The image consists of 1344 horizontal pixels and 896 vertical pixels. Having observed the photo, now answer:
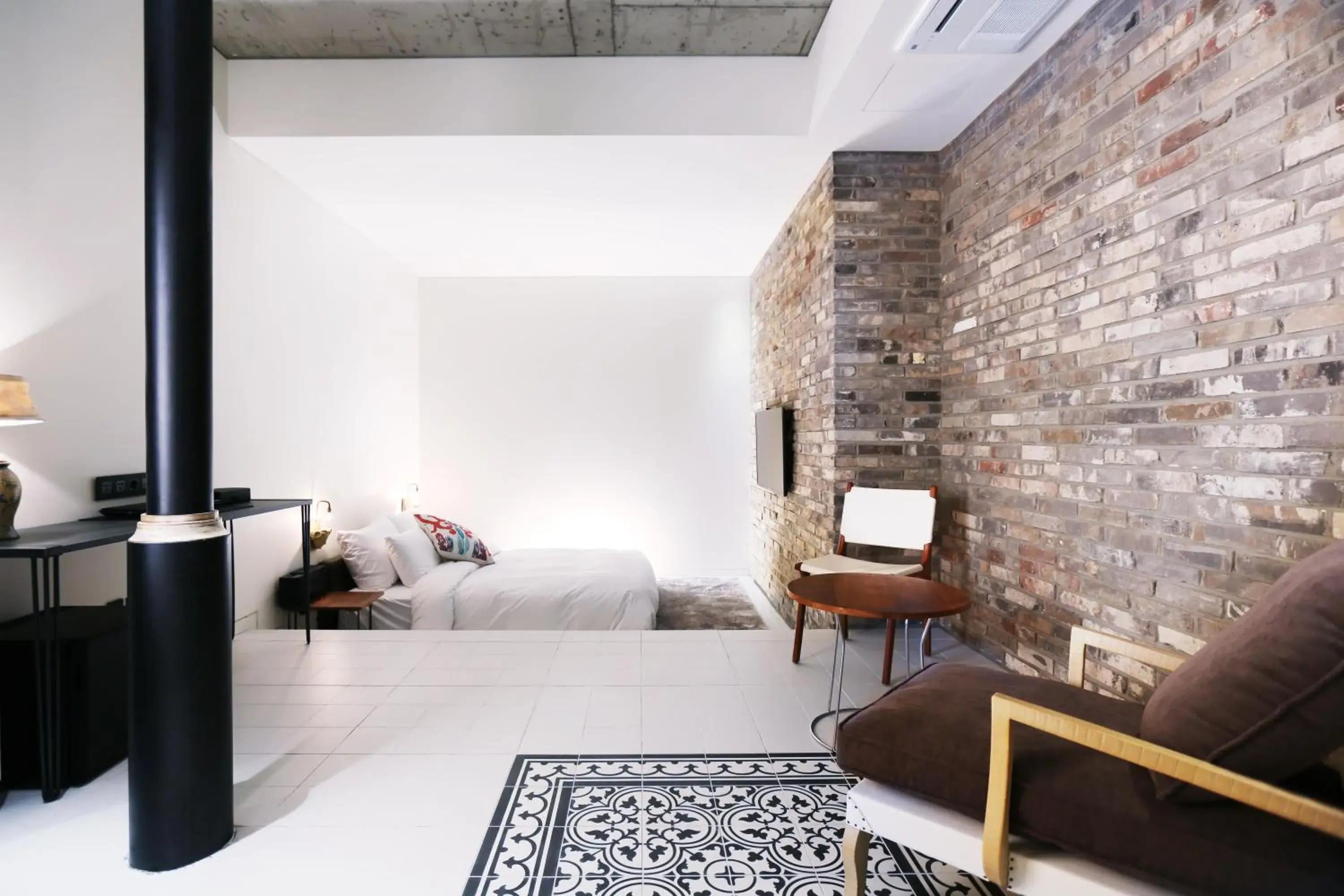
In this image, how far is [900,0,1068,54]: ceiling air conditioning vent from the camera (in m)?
2.28

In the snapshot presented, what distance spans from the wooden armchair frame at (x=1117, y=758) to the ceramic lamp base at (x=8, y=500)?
114 inches

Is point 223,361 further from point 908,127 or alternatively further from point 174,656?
point 908,127

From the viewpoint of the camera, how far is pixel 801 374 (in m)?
4.40

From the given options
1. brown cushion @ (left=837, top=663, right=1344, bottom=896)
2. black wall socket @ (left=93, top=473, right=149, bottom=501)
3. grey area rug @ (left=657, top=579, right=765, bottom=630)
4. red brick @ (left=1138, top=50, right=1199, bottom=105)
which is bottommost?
grey area rug @ (left=657, top=579, right=765, bottom=630)

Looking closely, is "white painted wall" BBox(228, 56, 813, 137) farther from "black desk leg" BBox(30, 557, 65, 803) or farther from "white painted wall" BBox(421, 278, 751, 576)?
"white painted wall" BBox(421, 278, 751, 576)

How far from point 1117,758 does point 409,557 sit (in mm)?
4177

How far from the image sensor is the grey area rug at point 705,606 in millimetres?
4926

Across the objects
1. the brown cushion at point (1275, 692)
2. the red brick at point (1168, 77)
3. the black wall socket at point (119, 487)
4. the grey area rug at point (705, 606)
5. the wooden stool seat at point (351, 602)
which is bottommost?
the grey area rug at point (705, 606)

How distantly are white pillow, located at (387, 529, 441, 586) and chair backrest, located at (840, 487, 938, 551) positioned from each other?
290cm

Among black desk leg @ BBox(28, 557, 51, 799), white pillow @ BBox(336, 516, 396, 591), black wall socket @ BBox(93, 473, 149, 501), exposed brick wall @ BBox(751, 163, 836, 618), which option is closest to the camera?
black desk leg @ BBox(28, 557, 51, 799)

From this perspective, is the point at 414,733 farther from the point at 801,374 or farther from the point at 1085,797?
the point at 801,374

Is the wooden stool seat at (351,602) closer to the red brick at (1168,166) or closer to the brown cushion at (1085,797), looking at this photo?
the brown cushion at (1085,797)

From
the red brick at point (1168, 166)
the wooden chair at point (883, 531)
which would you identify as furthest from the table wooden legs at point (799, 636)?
the red brick at point (1168, 166)

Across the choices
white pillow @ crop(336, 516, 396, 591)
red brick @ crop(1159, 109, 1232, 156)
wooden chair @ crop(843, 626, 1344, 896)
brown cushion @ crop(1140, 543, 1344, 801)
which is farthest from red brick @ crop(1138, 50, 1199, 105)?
white pillow @ crop(336, 516, 396, 591)
